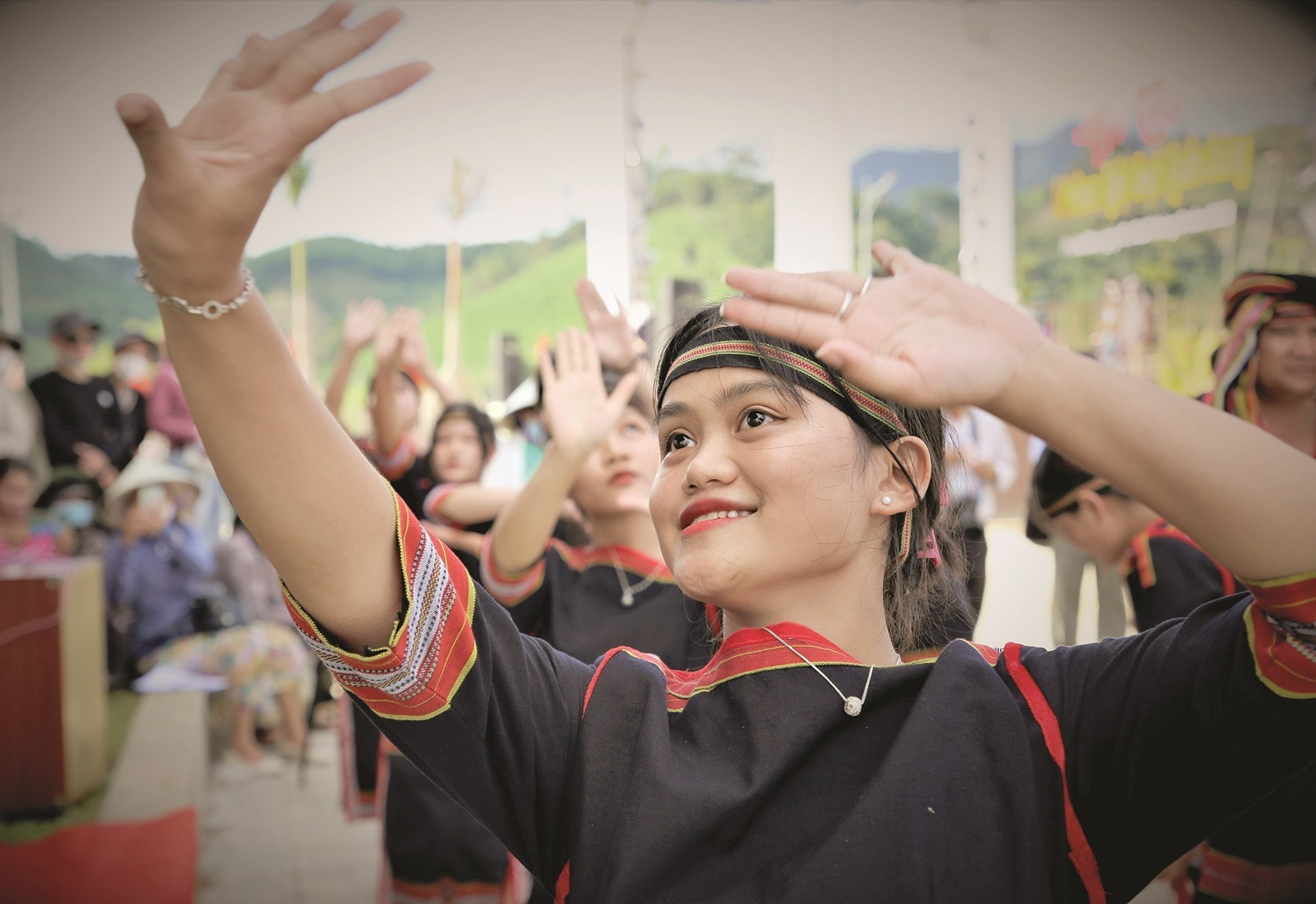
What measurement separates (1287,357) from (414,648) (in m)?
2.52

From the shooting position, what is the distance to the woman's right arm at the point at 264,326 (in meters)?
0.89

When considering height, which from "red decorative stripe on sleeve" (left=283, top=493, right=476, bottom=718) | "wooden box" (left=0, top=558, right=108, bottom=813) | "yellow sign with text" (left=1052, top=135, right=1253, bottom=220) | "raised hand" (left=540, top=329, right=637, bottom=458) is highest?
"yellow sign with text" (left=1052, top=135, right=1253, bottom=220)

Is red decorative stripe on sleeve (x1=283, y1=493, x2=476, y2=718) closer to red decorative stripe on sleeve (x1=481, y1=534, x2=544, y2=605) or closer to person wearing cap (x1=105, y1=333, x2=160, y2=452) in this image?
red decorative stripe on sleeve (x1=481, y1=534, x2=544, y2=605)

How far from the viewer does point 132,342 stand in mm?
7332

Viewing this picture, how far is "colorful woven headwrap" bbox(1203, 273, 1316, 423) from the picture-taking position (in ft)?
8.85

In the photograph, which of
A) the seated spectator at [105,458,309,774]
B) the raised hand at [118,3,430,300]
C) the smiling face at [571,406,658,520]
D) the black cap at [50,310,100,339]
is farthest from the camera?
the black cap at [50,310,100,339]

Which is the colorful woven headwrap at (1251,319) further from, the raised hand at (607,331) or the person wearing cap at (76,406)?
the person wearing cap at (76,406)

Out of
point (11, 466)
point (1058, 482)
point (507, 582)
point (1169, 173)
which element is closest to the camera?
point (507, 582)

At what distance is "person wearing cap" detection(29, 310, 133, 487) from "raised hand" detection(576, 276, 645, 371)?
4672 mm

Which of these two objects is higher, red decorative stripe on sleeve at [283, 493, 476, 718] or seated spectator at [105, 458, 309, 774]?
red decorative stripe on sleeve at [283, 493, 476, 718]

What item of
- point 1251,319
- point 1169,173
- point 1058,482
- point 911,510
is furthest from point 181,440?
point 1169,173

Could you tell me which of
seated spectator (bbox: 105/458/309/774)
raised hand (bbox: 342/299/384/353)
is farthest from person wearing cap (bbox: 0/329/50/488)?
raised hand (bbox: 342/299/384/353)

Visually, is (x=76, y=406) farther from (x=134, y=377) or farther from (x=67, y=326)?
(x=134, y=377)

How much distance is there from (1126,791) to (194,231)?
1132 millimetres
